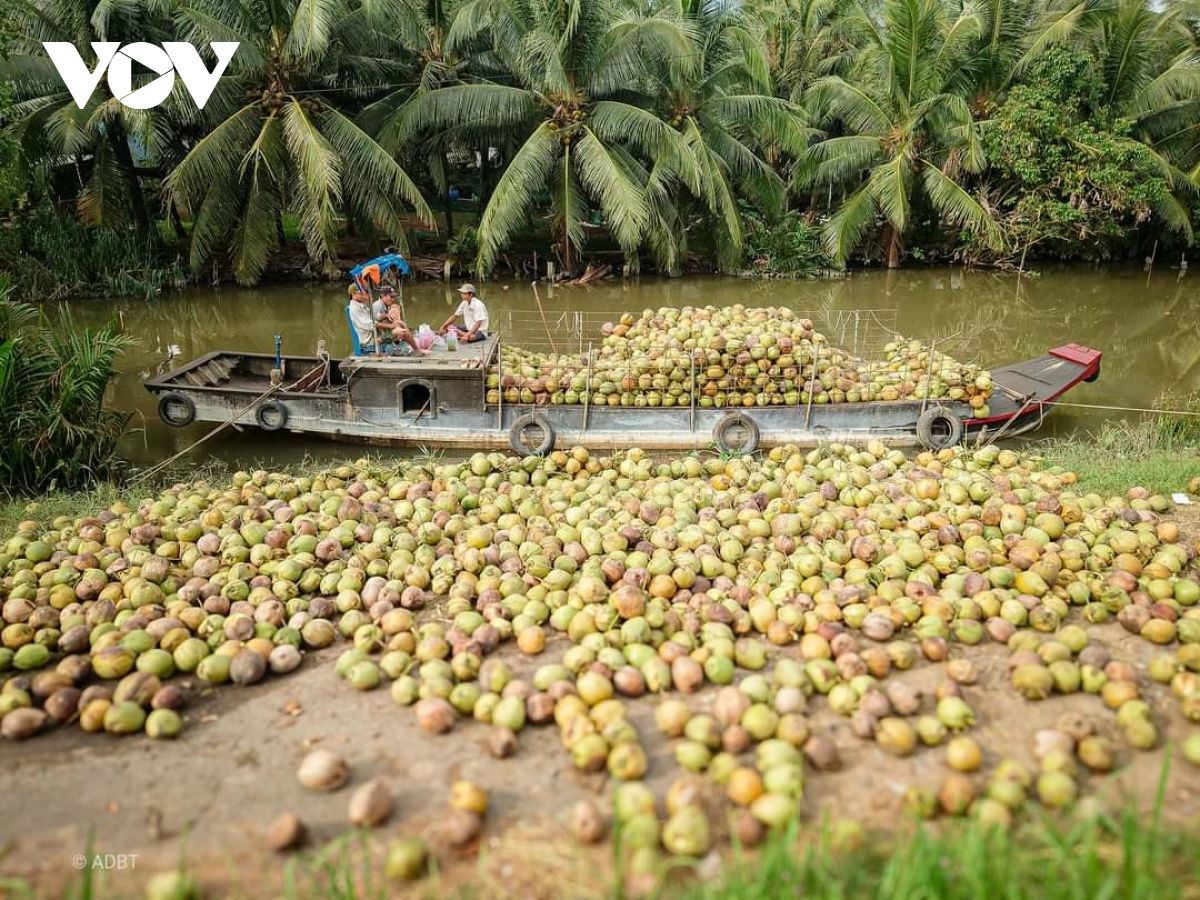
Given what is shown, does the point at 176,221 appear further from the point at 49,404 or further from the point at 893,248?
the point at 893,248

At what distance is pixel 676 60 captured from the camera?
59.4 ft

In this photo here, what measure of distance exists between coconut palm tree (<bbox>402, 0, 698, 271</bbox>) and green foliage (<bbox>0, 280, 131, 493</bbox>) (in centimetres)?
1146

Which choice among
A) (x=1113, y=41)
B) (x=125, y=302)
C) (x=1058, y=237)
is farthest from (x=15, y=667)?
(x=1113, y=41)

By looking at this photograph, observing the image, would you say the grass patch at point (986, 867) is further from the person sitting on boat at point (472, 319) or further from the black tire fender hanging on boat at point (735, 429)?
the person sitting on boat at point (472, 319)

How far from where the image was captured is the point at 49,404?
748cm

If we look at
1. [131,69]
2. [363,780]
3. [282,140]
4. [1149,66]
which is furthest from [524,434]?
[1149,66]

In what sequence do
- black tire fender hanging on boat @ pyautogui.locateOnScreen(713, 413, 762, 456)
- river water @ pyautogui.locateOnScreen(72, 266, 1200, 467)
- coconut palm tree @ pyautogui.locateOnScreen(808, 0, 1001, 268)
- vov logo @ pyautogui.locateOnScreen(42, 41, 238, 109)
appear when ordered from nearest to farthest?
black tire fender hanging on boat @ pyautogui.locateOnScreen(713, 413, 762, 456) → river water @ pyautogui.locateOnScreen(72, 266, 1200, 467) → vov logo @ pyautogui.locateOnScreen(42, 41, 238, 109) → coconut palm tree @ pyautogui.locateOnScreen(808, 0, 1001, 268)

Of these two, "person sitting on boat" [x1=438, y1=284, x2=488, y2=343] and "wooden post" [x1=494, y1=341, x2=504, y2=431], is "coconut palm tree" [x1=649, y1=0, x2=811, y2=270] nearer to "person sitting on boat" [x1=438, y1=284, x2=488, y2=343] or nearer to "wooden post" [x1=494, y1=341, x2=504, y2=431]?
"person sitting on boat" [x1=438, y1=284, x2=488, y2=343]

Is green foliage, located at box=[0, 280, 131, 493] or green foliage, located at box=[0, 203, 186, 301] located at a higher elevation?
green foliage, located at box=[0, 203, 186, 301]

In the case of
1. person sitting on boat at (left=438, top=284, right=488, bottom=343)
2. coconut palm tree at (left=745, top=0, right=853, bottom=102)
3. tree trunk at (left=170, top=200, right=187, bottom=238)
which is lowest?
person sitting on boat at (left=438, top=284, right=488, bottom=343)

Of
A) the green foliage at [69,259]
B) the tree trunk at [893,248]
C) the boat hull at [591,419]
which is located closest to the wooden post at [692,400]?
the boat hull at [591,419]

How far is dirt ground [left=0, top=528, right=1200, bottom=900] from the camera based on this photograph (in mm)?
2967

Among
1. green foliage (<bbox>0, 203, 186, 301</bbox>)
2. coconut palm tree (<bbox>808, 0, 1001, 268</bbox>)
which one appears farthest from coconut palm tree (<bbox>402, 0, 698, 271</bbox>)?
green foliage (<bbox>0, 203, 186, 301</bbox>)

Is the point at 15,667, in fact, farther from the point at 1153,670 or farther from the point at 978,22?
the point at 978,22
